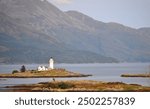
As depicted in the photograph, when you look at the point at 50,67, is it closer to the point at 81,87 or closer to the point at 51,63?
the point at 51,63

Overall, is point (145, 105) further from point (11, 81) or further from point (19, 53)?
point (19, 53)

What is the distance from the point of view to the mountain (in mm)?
40156

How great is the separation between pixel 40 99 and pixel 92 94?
12.0 feet

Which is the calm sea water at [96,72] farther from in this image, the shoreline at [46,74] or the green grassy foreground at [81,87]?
the green grassy foreground at [81,87]

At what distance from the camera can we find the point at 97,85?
34312 mm

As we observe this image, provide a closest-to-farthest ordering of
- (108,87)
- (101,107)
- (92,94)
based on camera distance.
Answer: (101,107), (92,94), (108,87)

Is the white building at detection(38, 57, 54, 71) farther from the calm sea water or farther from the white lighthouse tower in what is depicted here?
the calm sea water

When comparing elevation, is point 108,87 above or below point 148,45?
below

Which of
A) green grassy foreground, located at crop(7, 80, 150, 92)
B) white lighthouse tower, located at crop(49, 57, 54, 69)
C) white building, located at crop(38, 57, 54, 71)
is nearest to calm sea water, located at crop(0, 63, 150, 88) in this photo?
white building, located at crop(38, 57, 54, 71)

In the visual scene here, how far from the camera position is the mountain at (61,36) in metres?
40.2

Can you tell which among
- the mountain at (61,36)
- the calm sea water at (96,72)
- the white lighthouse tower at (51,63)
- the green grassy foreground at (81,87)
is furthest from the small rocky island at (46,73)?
the green grassy foreground at (81,87)

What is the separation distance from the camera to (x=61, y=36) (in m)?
51.3

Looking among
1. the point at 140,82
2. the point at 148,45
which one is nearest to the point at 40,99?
the point at 140,82

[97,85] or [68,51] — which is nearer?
[97,85]
